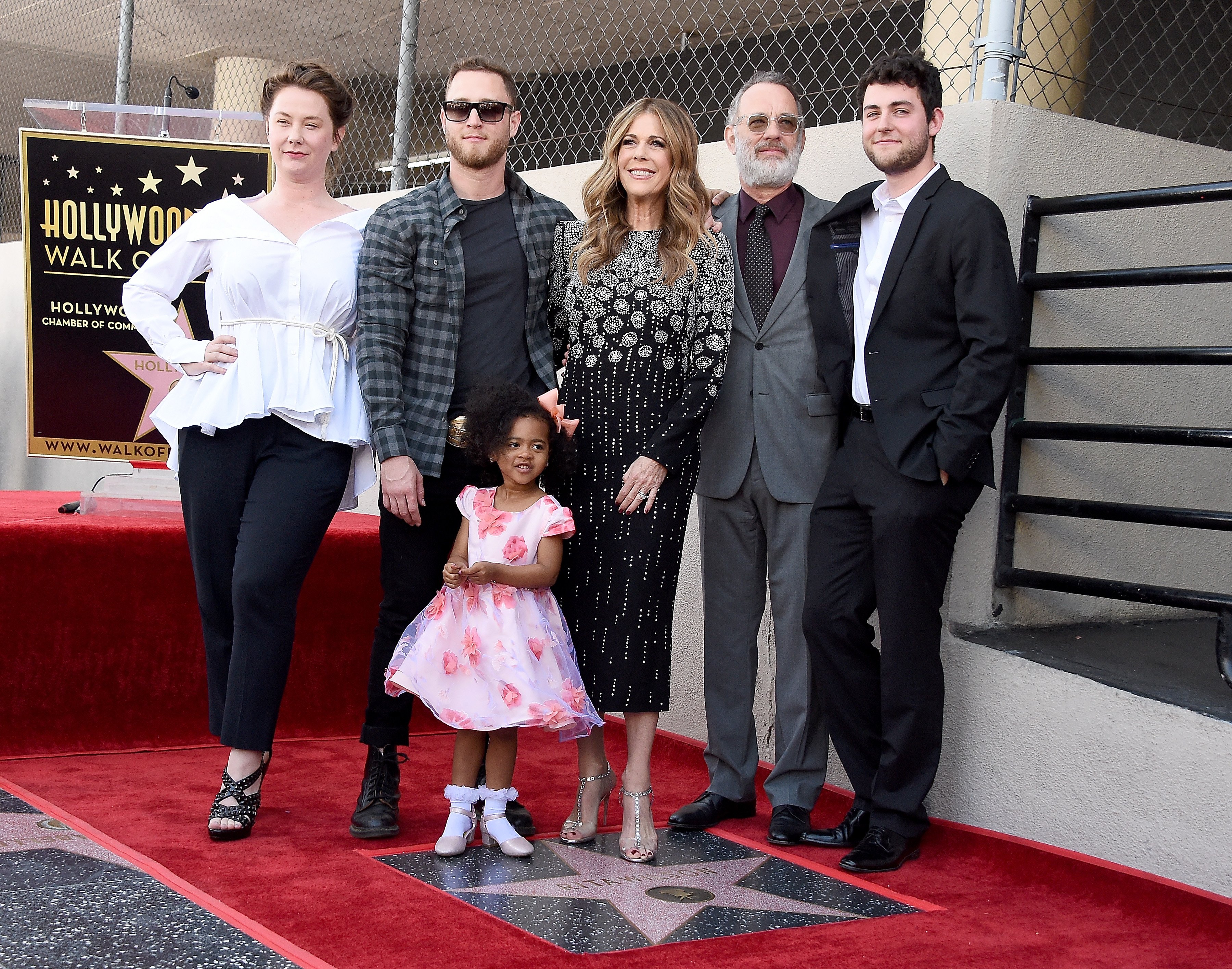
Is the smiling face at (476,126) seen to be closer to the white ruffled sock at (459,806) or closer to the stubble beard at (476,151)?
the stubble beard at (476,151)

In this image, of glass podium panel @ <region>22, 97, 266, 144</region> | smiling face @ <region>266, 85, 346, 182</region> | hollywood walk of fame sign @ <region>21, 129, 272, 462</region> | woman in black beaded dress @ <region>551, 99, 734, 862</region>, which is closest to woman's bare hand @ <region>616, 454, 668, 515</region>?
woman in black beaded dress @ <region>551, 99, 734, 862</region>

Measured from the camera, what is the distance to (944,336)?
273cm

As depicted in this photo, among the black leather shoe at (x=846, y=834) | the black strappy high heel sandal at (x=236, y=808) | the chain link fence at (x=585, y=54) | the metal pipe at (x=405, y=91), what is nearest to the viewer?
the black strappy high heel sandal at (x=236, y=808)

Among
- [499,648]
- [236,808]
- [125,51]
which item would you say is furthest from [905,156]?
[125,51]

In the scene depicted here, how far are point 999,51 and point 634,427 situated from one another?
57.3 inches

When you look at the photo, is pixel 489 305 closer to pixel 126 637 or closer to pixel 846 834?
pixel 846 834

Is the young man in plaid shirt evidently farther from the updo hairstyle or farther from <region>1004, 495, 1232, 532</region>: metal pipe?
<region>1004, 495, 1232, 532</region>: metal pipe

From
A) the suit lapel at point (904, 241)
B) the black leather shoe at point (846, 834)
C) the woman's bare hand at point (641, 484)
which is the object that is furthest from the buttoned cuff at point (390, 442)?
the black leather shoe at point (846, 834)

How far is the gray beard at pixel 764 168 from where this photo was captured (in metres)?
2.96

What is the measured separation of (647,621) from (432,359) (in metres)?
0.79

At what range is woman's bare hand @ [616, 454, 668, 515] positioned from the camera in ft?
8.89

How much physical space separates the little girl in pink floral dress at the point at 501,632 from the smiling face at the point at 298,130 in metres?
0.70

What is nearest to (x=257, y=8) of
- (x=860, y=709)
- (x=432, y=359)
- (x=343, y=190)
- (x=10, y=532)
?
(x=343, y=190)

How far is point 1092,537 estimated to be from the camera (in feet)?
10.8
